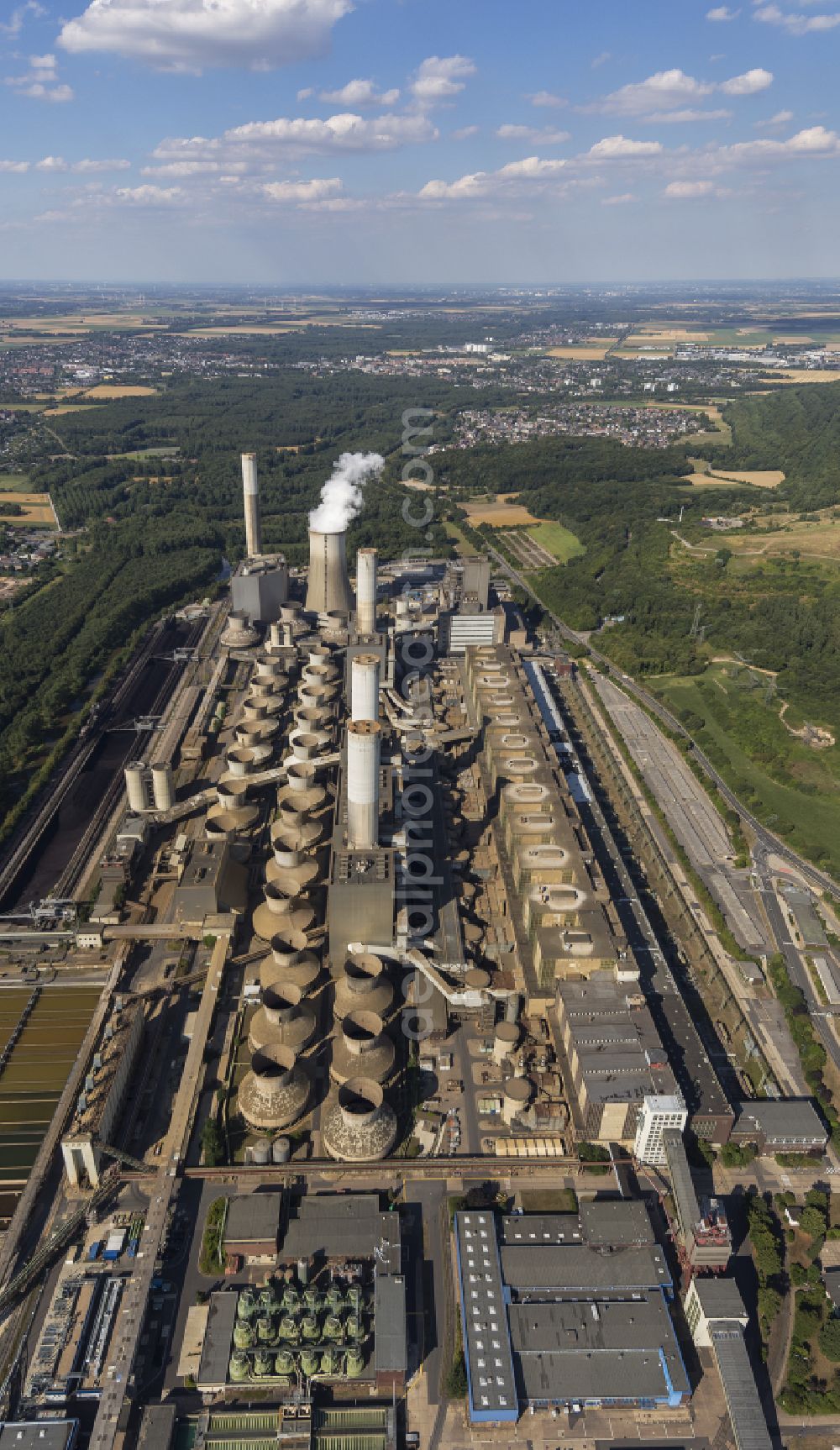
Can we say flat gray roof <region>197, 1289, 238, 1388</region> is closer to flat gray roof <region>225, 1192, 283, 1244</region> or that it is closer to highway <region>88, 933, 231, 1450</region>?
flat gray roof <region>225, 1192, 283, 1244</region>

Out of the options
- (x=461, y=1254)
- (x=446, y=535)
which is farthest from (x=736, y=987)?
(x=446, y=535)

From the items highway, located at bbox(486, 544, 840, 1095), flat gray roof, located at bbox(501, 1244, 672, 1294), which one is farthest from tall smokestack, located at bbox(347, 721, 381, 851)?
highway, located at bbox(486, 544, 840, 1095)

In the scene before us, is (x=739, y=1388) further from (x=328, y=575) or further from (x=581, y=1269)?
(x=328, y=575)

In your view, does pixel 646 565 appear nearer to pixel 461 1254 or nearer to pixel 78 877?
pixel 78 877

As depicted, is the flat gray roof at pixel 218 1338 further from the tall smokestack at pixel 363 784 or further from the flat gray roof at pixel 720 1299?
the tall smokestack at pixel 363 784

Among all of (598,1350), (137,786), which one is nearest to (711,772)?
(137,786)
